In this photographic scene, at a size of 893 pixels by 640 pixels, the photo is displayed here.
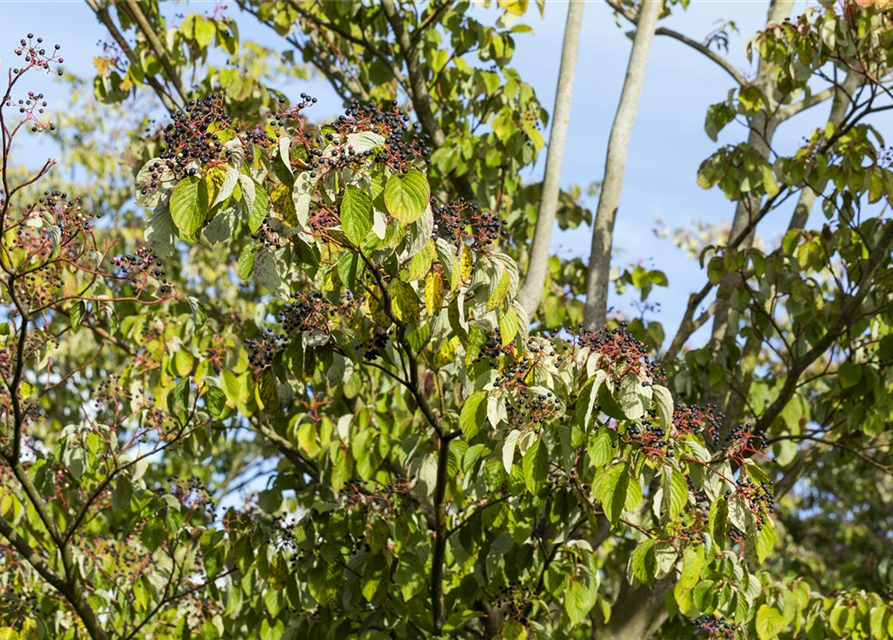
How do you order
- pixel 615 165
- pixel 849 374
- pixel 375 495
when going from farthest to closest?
pixel 615 165 < pixel 849 374 < pixel 375 495

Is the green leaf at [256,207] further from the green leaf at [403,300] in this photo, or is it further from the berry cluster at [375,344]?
the berry cluster at [375,344]

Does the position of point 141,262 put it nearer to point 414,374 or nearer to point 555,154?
point 414,374

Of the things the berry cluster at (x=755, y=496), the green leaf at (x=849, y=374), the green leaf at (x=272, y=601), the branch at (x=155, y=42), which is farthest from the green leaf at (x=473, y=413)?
the branch at (x=155, y=42)

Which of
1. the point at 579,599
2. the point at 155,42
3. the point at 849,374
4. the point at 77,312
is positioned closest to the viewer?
the point at 77,312

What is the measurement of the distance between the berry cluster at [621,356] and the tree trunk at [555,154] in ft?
5.86

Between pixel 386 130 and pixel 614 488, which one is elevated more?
pixel 386 130

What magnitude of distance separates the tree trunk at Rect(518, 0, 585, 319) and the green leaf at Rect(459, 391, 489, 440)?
188 cm

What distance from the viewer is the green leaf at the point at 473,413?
2.85 meters

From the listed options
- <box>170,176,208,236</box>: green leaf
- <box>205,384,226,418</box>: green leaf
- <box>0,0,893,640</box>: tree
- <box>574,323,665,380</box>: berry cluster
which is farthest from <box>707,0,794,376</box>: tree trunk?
<box>170,176,208,236</box>: green leaf

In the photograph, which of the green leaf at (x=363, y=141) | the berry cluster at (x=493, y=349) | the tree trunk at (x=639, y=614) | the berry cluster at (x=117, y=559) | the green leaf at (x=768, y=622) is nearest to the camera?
the green leaf at (x=363, y=141)

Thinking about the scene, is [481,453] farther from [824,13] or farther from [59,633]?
[824,13]

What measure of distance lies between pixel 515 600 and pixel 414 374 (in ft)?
3.56

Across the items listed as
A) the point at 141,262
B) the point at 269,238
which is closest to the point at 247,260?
the point at 269,238

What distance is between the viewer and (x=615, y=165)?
5016mm
